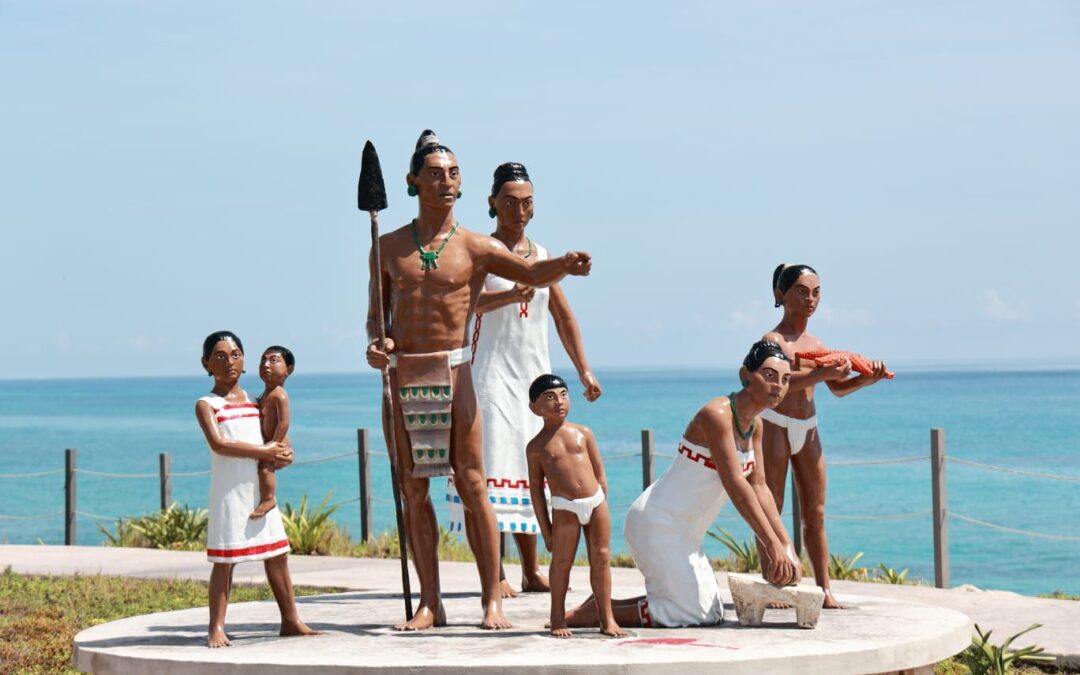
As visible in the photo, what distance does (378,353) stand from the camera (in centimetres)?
721

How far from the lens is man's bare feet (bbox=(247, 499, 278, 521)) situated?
7.04 metres

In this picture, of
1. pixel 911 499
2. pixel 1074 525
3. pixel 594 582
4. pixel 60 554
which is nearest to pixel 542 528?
pixel 594 582

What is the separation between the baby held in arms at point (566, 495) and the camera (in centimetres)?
686

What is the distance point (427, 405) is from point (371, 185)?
98 cm

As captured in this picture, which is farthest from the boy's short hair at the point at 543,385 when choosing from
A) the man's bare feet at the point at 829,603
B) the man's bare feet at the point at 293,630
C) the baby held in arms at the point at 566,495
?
the man's bare feet at the point at 829,603

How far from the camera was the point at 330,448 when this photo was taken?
58.4 meters

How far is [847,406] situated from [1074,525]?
189 feet

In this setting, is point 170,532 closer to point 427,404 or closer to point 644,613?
point 427,404

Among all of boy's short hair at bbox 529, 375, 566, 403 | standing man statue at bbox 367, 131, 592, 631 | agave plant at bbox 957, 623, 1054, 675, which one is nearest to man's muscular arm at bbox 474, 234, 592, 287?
standing man statue at bbox 367, 131, 592, 631

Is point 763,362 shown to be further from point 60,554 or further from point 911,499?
point 911,499

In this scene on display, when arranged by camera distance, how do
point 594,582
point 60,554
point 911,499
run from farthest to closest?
point 911,499, point 60,554, point 594,582

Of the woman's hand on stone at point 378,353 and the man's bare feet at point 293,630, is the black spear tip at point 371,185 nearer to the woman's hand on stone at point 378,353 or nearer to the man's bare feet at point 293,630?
the woman's hand on stone at point 378,353

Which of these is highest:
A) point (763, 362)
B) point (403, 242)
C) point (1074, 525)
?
point (403, 242)

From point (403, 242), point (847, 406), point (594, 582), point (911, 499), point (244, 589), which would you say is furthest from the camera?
point (847, 406)
